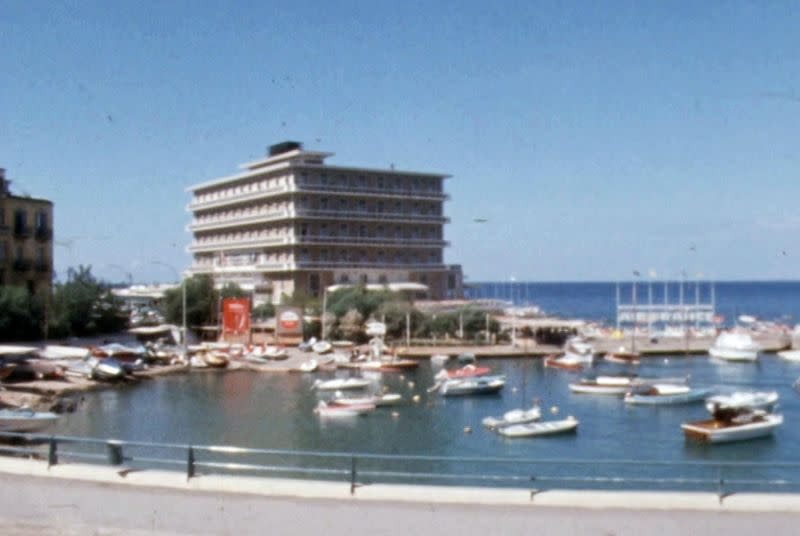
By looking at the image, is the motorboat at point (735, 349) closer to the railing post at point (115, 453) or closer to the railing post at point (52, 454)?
the railing post at point (115, 453)

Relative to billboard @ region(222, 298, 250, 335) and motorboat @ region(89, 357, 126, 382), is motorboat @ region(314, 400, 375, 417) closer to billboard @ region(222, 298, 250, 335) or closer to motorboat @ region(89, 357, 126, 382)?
motorboat @ region(89, 357, 126, 382)

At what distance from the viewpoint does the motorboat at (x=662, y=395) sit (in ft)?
148

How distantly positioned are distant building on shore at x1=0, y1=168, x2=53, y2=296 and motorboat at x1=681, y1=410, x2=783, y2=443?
42148 mm

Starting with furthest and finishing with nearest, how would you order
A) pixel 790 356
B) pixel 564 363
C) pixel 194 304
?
pixel 194 304 < pixel 790 356 < pixel 564 363

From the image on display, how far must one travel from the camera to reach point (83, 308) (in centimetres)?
6359

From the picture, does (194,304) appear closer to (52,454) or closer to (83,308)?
(83,308)

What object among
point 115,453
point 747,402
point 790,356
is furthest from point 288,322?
point 115,453

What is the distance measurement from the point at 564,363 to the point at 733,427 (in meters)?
28.1

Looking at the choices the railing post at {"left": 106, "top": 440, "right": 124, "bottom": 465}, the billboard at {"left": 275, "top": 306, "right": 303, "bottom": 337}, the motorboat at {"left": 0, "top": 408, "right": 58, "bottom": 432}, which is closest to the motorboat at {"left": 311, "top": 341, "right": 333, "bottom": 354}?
the billboard at {"left": 275, "top": 306, "right": 303, "bottom": 337}

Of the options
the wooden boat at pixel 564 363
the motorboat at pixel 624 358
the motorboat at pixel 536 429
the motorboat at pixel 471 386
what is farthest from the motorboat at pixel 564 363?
the motorboat at pixel 536 429

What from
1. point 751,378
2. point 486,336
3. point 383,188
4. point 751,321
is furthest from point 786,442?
point 751,321

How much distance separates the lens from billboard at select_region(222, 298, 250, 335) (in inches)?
2714

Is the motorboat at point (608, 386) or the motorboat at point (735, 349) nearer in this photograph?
the motorboat at point (608, 386)

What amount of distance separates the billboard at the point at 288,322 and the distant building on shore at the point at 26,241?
17.4 meters
